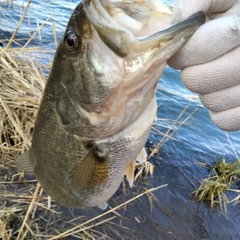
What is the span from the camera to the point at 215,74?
1503mm

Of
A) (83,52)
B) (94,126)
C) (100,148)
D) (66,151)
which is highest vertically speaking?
(83,52)

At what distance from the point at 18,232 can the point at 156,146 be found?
224 cm

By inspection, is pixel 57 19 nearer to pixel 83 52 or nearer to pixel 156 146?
pixel 156 146

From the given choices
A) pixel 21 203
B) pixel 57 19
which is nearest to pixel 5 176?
pixel 21 203

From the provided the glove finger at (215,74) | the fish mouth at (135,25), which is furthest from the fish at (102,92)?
the glove finger at (215,74)

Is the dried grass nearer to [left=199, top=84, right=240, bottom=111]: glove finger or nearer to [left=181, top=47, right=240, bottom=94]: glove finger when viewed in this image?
[left=199, top=84, right=240, bottom=111]: glove finger

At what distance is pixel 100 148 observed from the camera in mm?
1827

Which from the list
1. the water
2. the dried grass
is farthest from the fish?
the dried grass

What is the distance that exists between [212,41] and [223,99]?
285 mm

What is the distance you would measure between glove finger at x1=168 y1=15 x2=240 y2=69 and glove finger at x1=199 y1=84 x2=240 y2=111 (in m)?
0.17

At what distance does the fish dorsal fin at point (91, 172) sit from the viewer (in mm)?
1857

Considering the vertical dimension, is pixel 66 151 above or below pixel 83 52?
below

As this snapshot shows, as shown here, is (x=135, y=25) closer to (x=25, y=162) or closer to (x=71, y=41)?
(x=71, y=41)

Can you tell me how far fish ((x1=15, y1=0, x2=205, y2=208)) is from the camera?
1.44m
